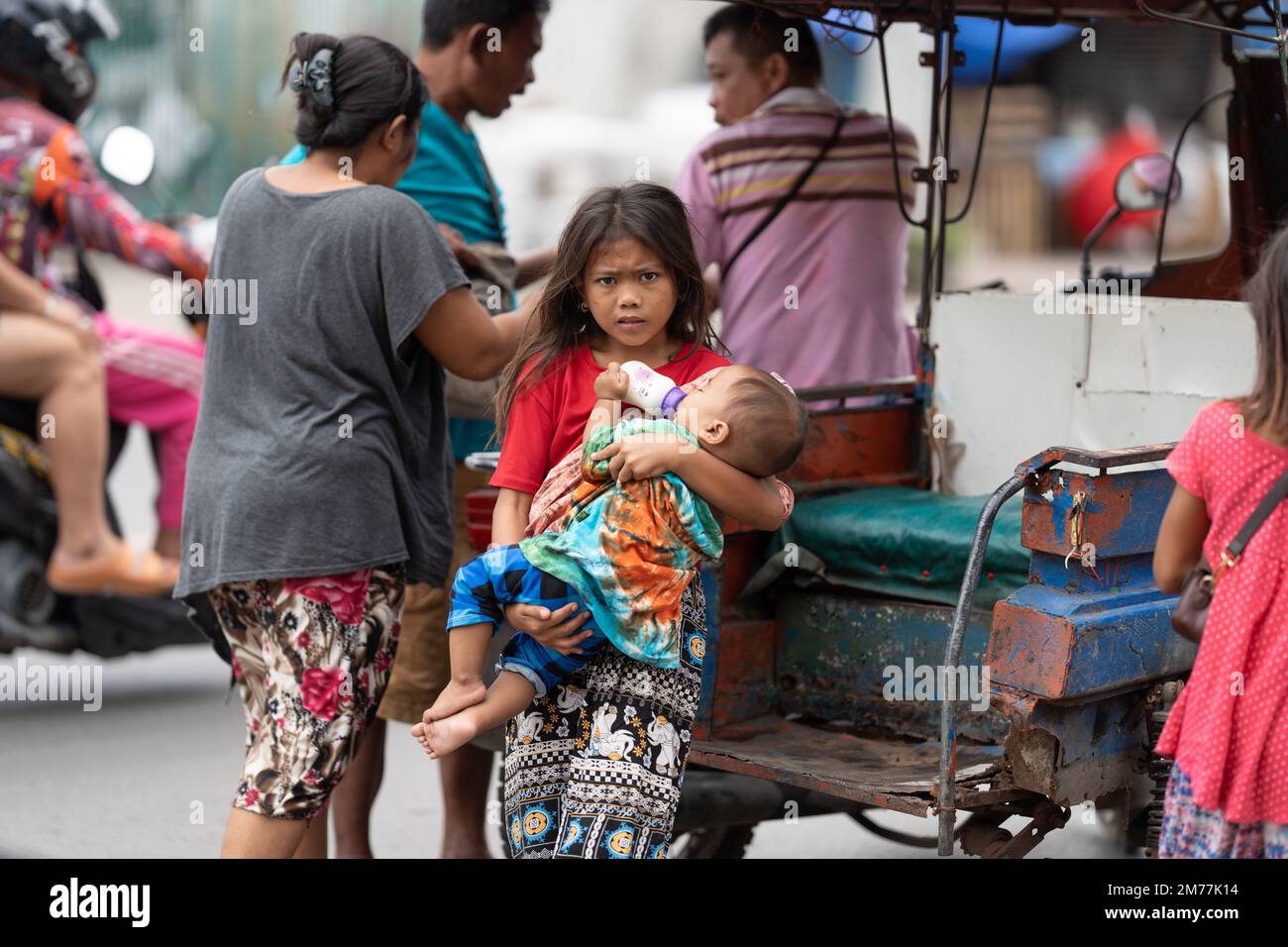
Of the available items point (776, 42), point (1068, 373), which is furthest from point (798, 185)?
point (1068, 373)

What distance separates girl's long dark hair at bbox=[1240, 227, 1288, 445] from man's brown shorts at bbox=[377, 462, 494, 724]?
2.22 m

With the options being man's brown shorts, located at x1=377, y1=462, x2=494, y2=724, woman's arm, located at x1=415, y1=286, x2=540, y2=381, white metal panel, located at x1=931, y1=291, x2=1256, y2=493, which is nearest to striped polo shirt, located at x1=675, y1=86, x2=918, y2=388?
white metal panel, located at x1=931, y1=291, x2=1256, y2=493

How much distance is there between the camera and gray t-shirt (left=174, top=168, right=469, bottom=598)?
10.8 feet

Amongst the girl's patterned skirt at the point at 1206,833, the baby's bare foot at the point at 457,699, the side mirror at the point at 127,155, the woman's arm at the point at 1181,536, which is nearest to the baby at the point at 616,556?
the baby's bare foot at the point at 457,699

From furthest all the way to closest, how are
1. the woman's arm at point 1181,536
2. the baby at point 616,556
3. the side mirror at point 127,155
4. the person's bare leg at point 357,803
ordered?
the side mirror at point 127,155 → the person's bare leg at point 357,803 → the baby at point 616,556 → the woman's arm at point 1181,536

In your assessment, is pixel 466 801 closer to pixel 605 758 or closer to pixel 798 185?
pixel 605 758

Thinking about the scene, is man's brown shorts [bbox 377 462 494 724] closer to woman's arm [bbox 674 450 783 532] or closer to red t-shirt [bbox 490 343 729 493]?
red t-shirt [bbox 490 343 729 493]

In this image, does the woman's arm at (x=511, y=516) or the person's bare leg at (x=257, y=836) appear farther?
the person's bare leg at (x=257, y=836)

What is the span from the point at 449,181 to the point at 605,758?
197cm

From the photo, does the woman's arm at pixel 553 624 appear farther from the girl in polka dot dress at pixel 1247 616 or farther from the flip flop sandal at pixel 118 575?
the flip flop sandal at pixel 118 575

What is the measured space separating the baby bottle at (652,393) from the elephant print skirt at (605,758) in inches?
15.2

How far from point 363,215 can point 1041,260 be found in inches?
878

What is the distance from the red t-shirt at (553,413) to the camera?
303cm
